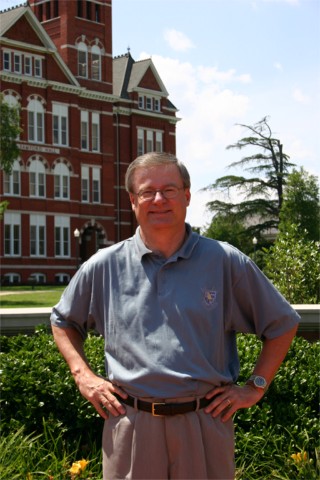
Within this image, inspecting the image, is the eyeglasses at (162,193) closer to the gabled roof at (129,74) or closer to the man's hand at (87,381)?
the man's hand at (87,381)

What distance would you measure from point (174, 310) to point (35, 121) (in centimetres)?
5065

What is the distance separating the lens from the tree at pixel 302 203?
4728 centimetres

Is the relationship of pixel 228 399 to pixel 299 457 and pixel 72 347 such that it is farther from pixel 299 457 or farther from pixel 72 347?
pixel 299 457

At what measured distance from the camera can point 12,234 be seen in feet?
167

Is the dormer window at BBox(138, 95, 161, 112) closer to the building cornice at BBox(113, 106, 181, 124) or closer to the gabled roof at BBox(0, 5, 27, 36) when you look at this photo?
the building cornice at BBox(113, 106, 181, 124)

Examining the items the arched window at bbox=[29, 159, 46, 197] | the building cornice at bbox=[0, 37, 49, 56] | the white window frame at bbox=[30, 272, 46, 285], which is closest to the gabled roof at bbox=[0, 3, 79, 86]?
the building cornice at bbox=[0, 37, 49, 56]

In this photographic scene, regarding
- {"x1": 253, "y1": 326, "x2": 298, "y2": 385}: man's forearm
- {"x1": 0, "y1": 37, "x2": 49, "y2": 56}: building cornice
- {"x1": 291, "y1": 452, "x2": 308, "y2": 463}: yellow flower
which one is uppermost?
{"x1": 0, "y1": 37, "x2": 49, "y2": 56}: building cornice

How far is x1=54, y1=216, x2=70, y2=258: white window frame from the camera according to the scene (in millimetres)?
53250

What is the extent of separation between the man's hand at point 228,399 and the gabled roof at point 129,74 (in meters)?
57.0

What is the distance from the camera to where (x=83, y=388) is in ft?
11.2

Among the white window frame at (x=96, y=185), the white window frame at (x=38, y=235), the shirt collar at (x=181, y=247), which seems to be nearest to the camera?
the shirt collar at (x=181, y=247)

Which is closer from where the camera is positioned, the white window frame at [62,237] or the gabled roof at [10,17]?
the gabled roof at [10,17]

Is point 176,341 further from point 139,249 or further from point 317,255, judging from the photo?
point 317,255

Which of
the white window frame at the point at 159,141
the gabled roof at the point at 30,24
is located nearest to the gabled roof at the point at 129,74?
the white window frame at the point at 159,141
